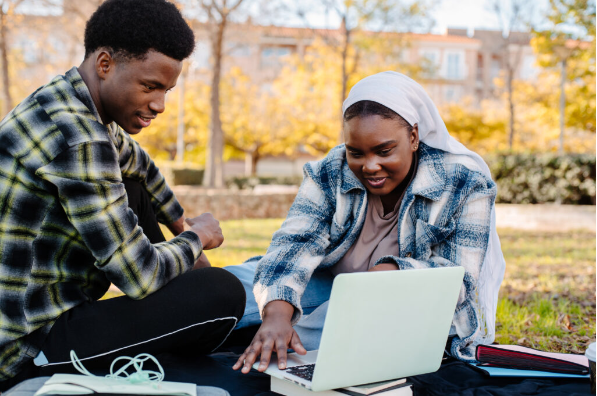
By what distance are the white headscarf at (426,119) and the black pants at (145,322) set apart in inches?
36.6

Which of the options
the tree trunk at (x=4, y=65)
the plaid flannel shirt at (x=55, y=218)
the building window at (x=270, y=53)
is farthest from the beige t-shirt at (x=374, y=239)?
the building window at (x=270, y=53)

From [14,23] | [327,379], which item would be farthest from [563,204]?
[14,23]

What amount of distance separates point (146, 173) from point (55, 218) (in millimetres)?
822

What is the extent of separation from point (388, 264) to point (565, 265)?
13.9ft

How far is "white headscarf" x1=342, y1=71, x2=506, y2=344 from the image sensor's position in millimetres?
2229

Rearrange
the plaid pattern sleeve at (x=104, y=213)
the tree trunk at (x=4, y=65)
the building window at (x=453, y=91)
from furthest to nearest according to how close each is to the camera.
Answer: the building window at (x=453, y=91) → the tree trunk at (x=4, y=65) → the plaid pattern sleeve at (x=104, y=213)

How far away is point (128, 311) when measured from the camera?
1930mm

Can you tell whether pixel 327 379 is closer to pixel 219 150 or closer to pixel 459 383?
pixel 459 383

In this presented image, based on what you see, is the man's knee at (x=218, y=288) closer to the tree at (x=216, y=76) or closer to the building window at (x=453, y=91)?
the tree at (x=216, y=76)

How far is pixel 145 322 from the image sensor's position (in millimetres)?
1949

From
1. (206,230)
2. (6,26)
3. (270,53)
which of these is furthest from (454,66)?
(206,230)

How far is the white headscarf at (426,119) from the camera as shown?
7.31 ft

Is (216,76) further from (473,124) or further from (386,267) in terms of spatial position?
(473,124)

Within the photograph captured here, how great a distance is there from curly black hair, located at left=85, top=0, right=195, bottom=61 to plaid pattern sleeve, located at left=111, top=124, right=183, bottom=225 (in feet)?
1.71
